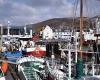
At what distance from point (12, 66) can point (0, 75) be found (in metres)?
14.4

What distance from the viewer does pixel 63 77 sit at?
95.8 ft

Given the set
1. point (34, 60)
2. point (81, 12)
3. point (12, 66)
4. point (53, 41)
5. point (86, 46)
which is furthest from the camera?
point (53, 41)

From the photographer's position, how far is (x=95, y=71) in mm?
32656

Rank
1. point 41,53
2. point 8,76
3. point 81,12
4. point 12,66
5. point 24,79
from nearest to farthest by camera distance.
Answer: point 81,12
point 24,79
point 8,76
point 12,66
point 41,53

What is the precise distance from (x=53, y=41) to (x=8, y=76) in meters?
30.6

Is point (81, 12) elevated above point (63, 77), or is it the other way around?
point (81, 12)

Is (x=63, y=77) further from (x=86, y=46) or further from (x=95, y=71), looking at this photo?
(x=86, y=46)

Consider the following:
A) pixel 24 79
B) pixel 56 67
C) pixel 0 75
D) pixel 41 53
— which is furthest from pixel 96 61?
pixel 41 53

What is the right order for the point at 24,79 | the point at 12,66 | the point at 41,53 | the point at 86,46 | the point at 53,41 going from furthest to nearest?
the point at 53,41, the point at 41,53, the point at 86,46, the point at 12,66, the point at 24,79

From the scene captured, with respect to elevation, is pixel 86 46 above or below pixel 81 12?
below

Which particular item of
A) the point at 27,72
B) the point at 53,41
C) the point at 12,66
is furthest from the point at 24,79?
the point at 53,41

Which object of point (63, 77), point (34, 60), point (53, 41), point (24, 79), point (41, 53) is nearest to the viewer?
point (63, 77)

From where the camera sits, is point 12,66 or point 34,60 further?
point 12,66

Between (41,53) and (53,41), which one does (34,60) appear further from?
(53,41)
